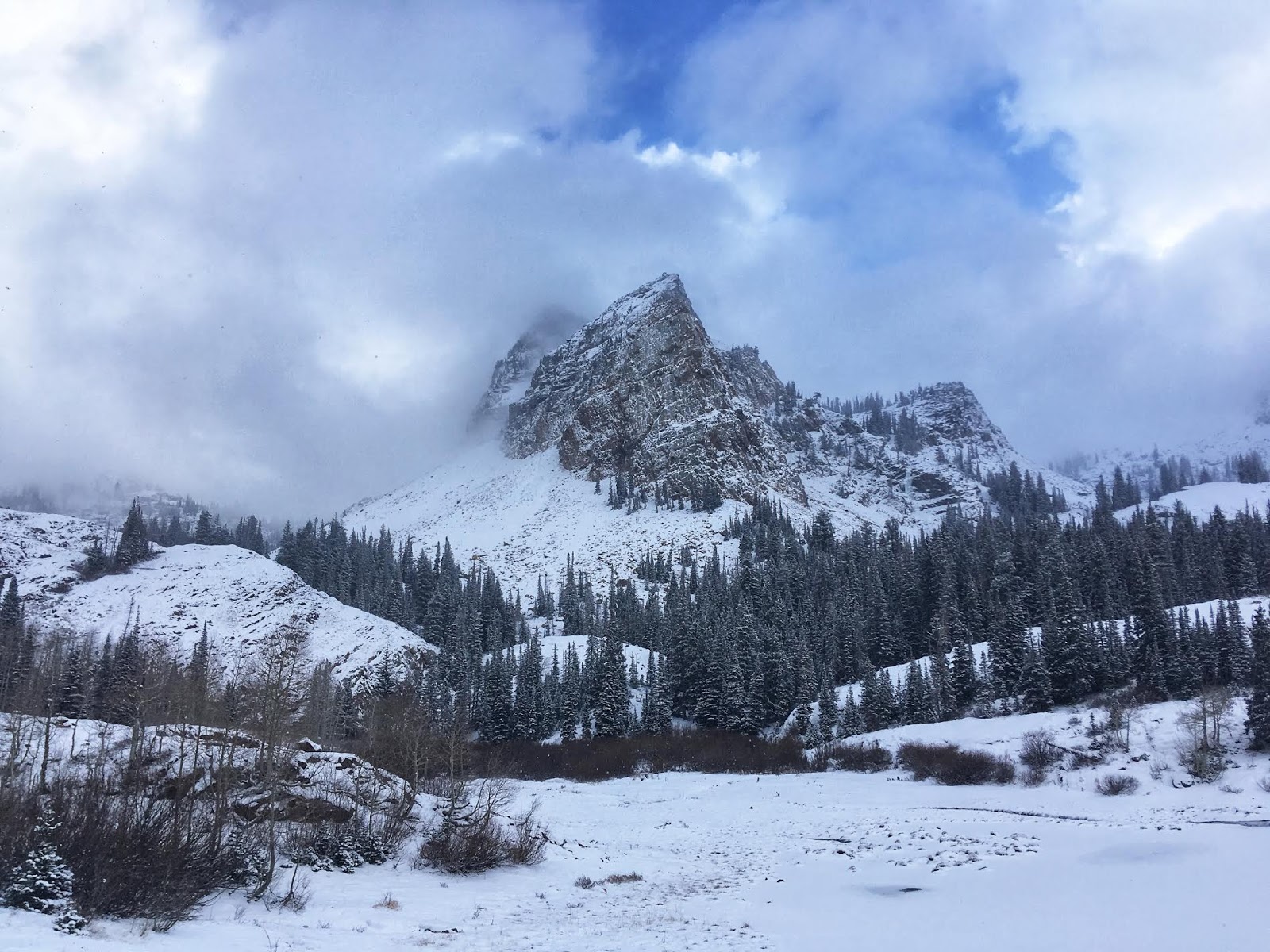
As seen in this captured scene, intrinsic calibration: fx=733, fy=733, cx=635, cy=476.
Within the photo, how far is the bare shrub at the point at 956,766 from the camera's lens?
47.3 metres

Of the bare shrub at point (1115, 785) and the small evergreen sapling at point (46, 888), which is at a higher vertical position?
the small evergreen sapling at point (46, 888)

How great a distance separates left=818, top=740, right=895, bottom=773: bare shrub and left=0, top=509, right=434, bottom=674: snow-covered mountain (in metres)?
60.8

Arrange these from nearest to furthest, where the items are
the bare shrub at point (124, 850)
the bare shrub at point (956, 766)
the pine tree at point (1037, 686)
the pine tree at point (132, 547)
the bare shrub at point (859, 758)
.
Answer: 1. the bare shrub at point (124, 850)
2. the bare shrub at point (956, 766)
3. the bare shrub at point (859, 758)
4. the pine tree at point (1037, 686)
5. the pine tree at point (132, 547)

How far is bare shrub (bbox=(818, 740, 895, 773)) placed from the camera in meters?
57.2

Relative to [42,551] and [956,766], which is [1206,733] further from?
[42,551]

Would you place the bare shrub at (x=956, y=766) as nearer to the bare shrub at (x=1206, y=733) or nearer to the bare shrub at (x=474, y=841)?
the bare shrub at (x=1206, y=733)

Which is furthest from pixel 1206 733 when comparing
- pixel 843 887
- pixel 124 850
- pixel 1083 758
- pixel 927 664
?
pixel 124 850

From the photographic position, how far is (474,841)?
26.6 meters

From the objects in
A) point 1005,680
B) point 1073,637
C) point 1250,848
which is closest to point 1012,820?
point 1250,848

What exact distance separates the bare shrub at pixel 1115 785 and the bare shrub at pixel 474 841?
3182 cm

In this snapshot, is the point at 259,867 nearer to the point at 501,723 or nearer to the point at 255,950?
the point at 255,950

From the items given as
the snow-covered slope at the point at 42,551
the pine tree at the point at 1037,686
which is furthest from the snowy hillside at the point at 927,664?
the snow-covered slope at the point at 42,551

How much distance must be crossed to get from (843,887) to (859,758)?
39.3 meters

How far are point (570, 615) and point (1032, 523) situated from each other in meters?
86.8
